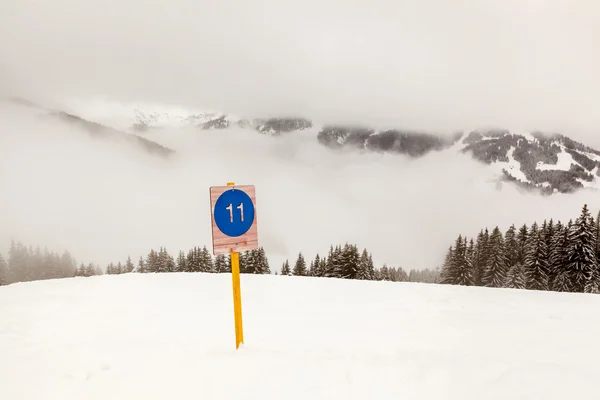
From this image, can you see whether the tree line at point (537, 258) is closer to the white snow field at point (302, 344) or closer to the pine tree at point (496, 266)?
the pine tree at point (496, 266)

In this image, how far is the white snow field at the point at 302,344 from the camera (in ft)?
12.3

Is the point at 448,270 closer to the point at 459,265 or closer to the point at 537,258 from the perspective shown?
the point at 459,265

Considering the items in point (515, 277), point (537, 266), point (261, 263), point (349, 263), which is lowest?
point (515, 277)

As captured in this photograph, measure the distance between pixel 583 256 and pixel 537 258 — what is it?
4.94 meters

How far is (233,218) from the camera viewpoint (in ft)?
15.1

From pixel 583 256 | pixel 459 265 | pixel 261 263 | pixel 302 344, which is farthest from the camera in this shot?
pixel 459 265

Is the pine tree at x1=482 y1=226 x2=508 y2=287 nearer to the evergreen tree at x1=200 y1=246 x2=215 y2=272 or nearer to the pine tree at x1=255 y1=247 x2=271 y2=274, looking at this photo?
the pine tree at x1=255 y1=247 x2=271 y2=274

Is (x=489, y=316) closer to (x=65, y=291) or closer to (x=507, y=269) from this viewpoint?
(x=65, y=291)

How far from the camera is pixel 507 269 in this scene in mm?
38094

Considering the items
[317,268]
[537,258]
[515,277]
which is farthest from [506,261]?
[317,268]

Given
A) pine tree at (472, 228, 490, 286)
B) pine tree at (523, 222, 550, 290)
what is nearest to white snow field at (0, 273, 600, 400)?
pine tree at (523, 222, 550, 290)

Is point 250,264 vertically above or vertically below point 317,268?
above

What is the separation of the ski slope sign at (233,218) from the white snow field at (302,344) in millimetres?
1728

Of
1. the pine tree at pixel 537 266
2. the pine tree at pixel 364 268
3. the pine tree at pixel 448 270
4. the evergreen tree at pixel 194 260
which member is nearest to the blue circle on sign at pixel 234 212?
the pine tree at pixel 364 268
